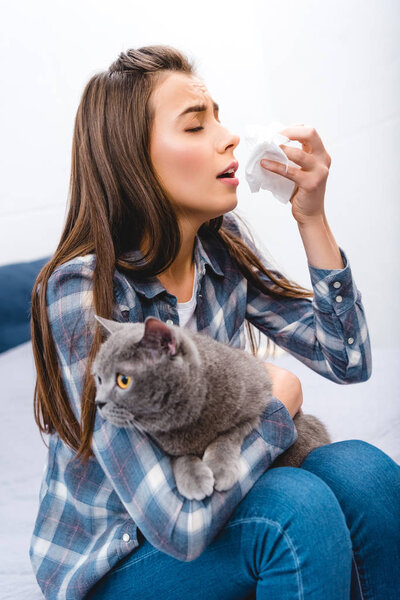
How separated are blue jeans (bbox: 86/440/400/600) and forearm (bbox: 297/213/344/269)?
0.42 meters

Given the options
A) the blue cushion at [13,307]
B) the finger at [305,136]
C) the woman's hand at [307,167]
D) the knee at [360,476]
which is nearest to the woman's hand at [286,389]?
the knee at [360,476]

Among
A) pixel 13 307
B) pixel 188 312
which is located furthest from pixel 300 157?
pixel 13 307

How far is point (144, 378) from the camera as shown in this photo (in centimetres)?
92

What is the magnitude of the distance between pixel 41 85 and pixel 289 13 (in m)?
1.20

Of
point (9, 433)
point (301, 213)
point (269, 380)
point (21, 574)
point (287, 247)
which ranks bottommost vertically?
point (9, 433)

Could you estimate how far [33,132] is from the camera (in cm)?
279

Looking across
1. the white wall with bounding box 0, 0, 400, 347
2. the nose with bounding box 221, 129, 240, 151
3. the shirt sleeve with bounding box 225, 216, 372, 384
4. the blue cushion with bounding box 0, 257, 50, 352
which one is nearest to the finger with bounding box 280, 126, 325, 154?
the nose with bounding box 221, 129, 240, 151

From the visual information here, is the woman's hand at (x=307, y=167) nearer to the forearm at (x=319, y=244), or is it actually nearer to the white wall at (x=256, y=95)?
the forearm at (x=319, y=244)

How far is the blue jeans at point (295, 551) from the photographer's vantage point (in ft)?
3.11

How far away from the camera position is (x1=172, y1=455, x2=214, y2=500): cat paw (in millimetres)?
926

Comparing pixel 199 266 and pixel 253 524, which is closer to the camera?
pixel 253 524

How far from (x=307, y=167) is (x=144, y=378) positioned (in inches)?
21.4

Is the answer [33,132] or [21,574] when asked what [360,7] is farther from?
[21,574]

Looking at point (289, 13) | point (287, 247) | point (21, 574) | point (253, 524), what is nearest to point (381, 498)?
point (253, 524)
